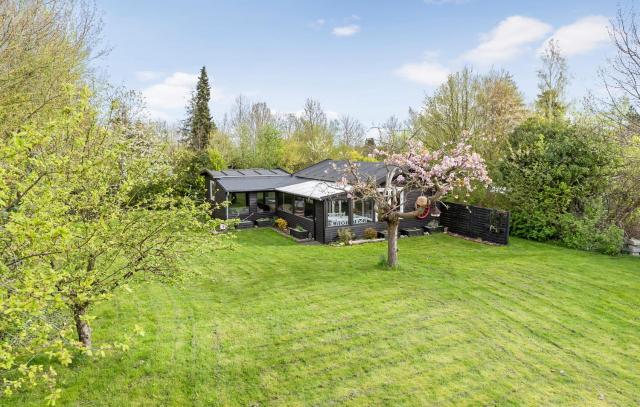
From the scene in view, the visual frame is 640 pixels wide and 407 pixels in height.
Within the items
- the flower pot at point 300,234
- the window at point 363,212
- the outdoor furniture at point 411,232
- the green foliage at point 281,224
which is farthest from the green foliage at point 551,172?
the green foliage at point 281,224

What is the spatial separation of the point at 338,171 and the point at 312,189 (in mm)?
2160

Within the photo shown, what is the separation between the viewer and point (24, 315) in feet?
15.0

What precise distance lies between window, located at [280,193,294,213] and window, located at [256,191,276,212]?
0.97 m

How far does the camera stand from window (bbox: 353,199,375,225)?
61.9 ft

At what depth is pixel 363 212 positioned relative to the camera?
19203 mm

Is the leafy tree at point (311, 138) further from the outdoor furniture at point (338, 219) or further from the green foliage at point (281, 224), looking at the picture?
the outdoor furniture at point (338, 219)

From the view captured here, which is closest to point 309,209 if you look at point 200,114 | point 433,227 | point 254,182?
point 254,182

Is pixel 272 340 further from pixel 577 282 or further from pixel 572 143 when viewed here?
pixel 572 143

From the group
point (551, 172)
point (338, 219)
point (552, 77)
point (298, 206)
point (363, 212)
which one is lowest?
point (338, 219)

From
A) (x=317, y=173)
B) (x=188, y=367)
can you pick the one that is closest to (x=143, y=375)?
(x=188, y=367)

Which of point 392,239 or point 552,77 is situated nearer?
point 392,239

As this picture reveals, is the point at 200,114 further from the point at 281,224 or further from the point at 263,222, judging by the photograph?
the point at 281,224

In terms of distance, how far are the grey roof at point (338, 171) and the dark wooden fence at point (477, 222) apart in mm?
3614

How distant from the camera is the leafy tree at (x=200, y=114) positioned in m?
36.4
